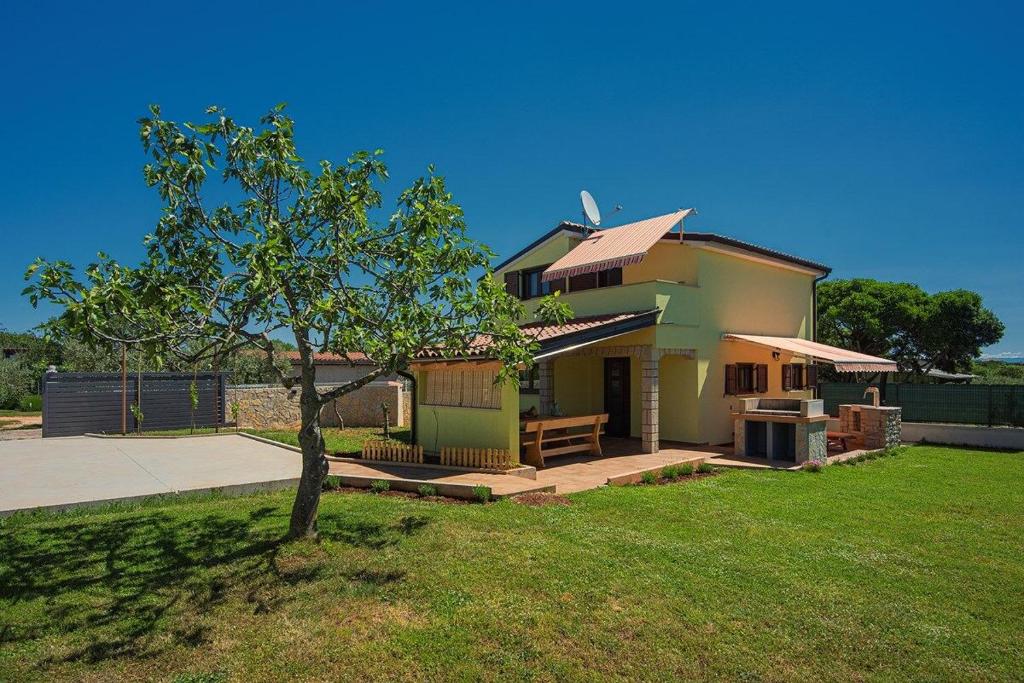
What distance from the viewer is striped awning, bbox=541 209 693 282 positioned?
18.6m

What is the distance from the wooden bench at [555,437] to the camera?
16062 millimetres

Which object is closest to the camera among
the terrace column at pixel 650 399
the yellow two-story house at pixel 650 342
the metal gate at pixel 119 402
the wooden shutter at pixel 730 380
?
the yellow two-story house at pixel 650 342

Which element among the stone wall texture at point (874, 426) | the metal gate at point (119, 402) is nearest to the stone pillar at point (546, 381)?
the stone wall texture at point (874, 426)

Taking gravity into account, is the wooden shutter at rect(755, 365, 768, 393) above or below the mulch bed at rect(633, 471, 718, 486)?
above

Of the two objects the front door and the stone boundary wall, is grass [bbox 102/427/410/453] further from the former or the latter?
the front door

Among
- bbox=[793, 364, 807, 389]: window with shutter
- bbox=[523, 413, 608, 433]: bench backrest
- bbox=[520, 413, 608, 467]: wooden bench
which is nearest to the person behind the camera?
bbox=[523, 413, 608, 433]: bench backrest

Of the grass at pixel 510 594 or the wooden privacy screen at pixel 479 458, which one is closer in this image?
the grass at pixel 510 594

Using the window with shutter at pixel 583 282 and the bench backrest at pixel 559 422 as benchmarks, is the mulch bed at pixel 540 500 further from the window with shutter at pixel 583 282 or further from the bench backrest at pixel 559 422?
the window with shutter at pixel 583 282

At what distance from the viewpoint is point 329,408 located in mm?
30281

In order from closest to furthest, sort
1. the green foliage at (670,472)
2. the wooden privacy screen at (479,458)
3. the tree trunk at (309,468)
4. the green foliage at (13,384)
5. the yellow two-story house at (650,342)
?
the tree trunk at (309,468), the wooden privacy screen at (479,458), the green foliage at (670,472), the yellow two-story house at (650,342), the green foliage at (13,384)

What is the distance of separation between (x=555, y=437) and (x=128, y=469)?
36.5ft

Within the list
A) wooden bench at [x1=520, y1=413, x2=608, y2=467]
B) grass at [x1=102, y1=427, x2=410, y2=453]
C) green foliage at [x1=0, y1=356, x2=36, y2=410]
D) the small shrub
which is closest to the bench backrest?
wooden bench at [x1=520, y1=413, x2=608, y2=467]

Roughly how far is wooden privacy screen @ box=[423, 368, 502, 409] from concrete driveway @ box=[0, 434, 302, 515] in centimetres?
418

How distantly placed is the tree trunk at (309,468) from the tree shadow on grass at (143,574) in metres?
0.33
